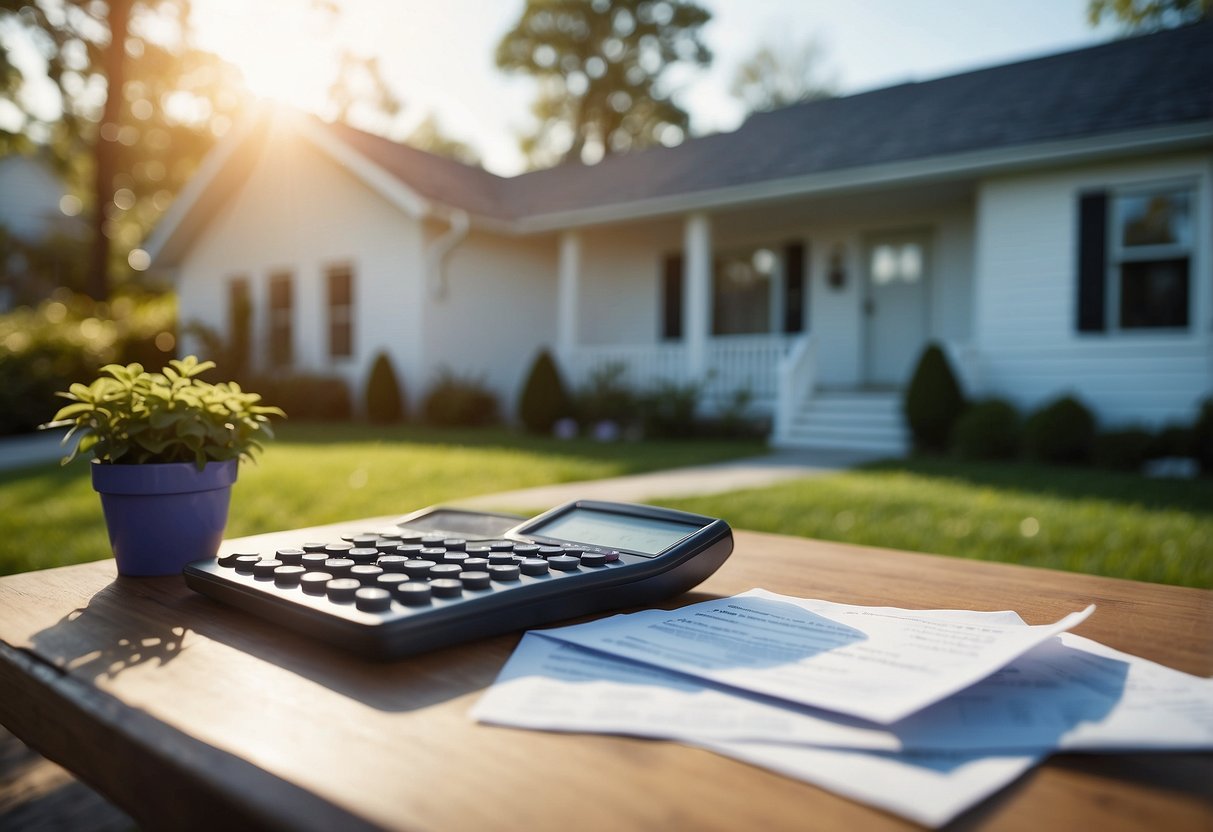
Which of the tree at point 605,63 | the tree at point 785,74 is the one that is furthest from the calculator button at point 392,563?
the tree at point 785,74

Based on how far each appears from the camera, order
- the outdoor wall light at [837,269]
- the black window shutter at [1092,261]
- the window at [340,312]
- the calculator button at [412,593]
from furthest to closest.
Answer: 1. the window at [340,312]
2. the outdoor wall light at [837,269]
3. the black window shutter at [1092,261]
4. the calculator button at [412,593]

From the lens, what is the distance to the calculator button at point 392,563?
72 centimetres

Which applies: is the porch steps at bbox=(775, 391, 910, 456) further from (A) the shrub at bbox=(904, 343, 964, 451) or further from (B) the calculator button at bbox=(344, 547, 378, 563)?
(B) the calculator button at bbox=(344, 547, 378, 563)

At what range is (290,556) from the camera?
A: 0.78 m

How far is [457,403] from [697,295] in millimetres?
3249

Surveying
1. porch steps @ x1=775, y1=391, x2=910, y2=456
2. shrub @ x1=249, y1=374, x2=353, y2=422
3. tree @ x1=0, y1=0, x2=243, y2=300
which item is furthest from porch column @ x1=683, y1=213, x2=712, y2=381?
tree @ x1=0, y1=0, x2=243, y2=300

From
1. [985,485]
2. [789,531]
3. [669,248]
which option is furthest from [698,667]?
[669,248]

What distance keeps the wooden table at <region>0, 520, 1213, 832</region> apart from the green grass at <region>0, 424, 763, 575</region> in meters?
2.65

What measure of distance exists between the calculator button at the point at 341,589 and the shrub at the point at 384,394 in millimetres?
10084

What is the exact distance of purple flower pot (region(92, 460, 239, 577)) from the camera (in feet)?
3.17

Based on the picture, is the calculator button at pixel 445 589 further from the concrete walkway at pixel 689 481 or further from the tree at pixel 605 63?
the tree at pixel 605 63

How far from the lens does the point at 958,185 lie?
8367 mm

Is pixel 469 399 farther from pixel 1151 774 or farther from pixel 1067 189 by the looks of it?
pixel 1151 774

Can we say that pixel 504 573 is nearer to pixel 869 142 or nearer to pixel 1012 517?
pixel 1012 517
